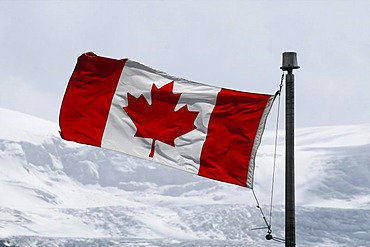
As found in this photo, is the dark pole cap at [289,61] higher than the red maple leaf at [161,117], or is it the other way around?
the dark pole cap at [289,61]

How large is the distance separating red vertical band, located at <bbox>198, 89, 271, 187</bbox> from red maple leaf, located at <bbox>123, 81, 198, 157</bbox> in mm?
319

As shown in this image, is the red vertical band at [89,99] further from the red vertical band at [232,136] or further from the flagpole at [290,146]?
the flagpole at [290,146]

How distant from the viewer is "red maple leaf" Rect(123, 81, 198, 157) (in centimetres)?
949

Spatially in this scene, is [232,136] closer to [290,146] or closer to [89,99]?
[290,146]

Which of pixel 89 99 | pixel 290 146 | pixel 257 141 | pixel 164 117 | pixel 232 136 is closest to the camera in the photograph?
pixel 290 146

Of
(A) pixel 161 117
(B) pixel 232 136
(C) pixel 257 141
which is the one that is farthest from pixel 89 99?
(C) pixel 257 141

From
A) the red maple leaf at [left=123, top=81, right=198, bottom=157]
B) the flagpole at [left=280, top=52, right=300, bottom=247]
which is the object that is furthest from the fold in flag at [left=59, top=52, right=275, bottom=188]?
the flagpole at [left=280, top=52, right=300, bottom=247]

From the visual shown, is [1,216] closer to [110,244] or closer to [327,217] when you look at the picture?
[110,244]

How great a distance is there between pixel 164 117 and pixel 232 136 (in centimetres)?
88

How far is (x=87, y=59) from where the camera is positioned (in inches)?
396

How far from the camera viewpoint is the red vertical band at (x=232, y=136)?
8984 millimetres

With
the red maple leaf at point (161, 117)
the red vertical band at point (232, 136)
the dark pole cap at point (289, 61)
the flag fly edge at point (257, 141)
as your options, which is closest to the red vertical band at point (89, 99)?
the red maple leaf at point (161, 117)

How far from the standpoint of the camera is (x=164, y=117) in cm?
959

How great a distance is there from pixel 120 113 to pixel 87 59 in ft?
2.53
